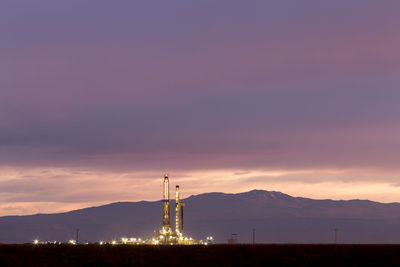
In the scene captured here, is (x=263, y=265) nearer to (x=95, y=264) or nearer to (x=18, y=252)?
(x=95, y=264)

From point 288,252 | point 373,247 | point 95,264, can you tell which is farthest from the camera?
point 373,247

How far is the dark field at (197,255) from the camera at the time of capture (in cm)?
6244

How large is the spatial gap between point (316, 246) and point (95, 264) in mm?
27727

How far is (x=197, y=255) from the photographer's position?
225 ft

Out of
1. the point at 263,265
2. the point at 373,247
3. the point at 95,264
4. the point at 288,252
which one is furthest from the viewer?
the point at 373,247

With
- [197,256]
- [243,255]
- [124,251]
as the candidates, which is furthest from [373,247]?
[124,251]

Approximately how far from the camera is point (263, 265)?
66688 mm

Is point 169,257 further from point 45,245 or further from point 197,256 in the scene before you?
point 45,245

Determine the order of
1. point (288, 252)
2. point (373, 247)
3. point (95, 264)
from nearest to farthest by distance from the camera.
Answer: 1. point (95, 264)
2. point (288, 252)
3. point (373, 247)

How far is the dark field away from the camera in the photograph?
62.4 metres

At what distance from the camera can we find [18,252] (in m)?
64.3

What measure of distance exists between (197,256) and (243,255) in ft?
16.8

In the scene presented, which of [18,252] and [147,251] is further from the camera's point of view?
[147,251]

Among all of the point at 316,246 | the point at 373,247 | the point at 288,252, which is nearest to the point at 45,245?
the point at 288,252
